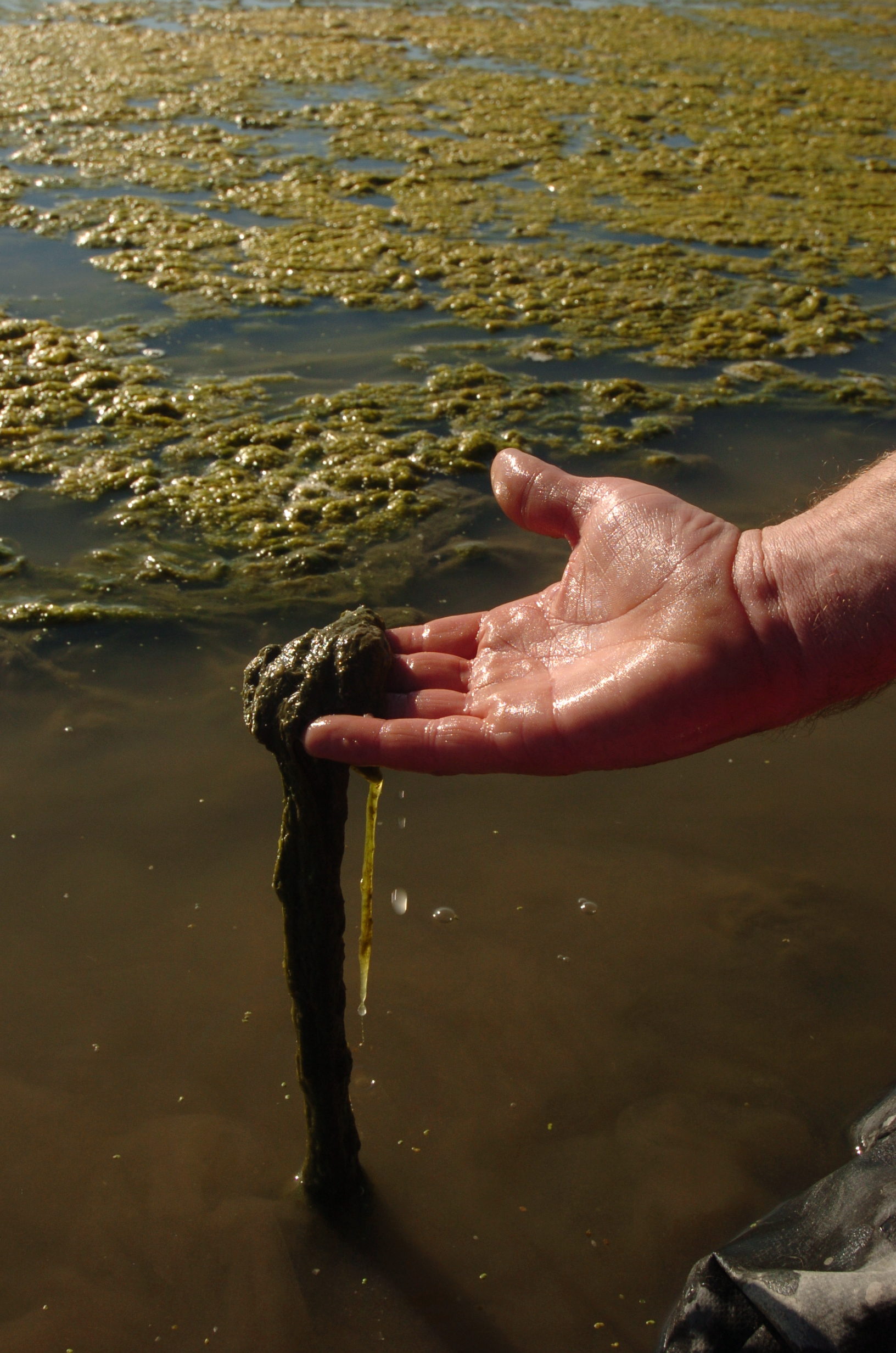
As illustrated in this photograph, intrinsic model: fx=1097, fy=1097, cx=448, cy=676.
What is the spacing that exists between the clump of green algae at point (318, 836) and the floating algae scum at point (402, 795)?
0.08ft

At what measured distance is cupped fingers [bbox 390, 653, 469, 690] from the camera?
227 centimetres

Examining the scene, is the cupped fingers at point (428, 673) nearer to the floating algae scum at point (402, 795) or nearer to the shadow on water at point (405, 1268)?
the floating algae scum at point (402, 795)

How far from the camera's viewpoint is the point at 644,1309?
2254 millimetres

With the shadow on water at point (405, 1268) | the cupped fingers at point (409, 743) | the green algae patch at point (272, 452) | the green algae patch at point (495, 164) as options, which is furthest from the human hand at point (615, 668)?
the green algae patch at point (495, 164)

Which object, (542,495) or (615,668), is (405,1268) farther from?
(542,495)

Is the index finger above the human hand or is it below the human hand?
below

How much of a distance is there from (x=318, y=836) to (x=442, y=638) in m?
0.59

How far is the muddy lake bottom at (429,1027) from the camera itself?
2.29 meters

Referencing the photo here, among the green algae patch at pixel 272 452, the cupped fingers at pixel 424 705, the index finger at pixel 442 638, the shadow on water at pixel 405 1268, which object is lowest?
the shadow on water at pixel 405 1268

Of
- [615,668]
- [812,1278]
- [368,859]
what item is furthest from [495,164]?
[812,1278]

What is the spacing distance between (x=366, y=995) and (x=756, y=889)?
3.68 feet

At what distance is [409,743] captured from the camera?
194 centimetres

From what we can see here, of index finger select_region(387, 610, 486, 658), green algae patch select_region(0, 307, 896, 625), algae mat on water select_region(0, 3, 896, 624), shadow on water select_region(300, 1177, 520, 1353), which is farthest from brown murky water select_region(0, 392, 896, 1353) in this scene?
algae mat on water select_region(0, 3, 896, 624)

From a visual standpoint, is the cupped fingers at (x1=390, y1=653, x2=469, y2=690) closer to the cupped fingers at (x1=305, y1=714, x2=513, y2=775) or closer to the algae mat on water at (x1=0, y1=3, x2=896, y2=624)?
the cupped fingers at (x1=305, y1=714, x2=513, y2=775)
